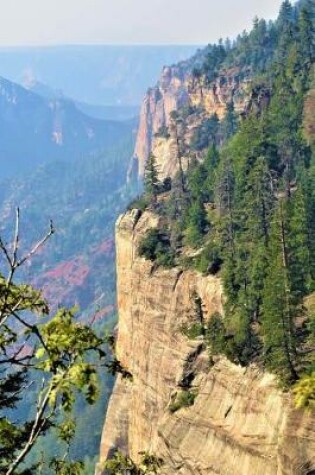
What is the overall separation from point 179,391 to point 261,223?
16270 millimetres

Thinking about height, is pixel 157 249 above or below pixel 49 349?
below

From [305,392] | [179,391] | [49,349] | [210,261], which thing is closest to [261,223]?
[210,261]

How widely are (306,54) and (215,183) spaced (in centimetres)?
4025

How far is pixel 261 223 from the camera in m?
64.7

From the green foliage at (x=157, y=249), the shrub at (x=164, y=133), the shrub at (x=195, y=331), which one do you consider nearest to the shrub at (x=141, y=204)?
the green foliage at (x=157, y=249)

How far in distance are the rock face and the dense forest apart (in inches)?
70.7

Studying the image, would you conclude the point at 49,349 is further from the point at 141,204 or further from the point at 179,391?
the point at 141,204

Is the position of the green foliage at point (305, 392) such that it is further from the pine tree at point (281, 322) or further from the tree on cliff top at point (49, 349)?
the pine tree at point (281, 322)

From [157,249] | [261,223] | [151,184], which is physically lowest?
[157,249]

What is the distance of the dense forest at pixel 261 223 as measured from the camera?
1861 inches

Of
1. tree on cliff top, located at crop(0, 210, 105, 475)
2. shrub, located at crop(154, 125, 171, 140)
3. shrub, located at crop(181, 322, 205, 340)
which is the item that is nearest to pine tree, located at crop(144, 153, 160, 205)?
shrub, located at crop(181, 322, 205, 340)

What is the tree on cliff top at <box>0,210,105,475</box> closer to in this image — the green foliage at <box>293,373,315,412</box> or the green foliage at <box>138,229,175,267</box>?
the green foliage at <box>293,373,315,412</box>

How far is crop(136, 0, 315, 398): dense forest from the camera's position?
4728 cm

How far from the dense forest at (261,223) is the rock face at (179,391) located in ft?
5.89
